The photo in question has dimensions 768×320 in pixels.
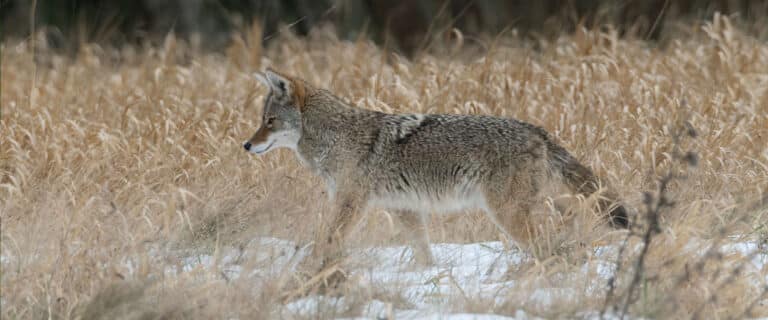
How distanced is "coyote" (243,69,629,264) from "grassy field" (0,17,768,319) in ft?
0.57

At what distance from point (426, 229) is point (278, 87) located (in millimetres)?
1204

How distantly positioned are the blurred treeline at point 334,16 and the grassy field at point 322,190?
3.13m

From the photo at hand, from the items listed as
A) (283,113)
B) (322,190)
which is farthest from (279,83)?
(322,190)

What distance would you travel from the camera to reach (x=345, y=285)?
4.71 m

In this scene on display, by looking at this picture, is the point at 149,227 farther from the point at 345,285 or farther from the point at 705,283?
the point at 705,283

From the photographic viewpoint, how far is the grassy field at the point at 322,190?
14.9ft

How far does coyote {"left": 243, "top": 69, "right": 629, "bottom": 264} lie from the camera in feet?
18.0

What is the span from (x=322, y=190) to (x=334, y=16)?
12813mm

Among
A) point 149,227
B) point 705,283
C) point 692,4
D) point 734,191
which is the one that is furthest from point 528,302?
point 692,4

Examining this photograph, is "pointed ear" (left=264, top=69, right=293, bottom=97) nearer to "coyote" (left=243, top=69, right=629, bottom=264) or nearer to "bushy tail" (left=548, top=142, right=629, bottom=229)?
"coyote" (left=243, top=69, right=629, bottom=264)

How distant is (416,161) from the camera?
5852mm

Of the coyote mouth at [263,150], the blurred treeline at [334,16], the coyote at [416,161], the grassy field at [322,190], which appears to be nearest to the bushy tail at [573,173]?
the coyote at [416,161]

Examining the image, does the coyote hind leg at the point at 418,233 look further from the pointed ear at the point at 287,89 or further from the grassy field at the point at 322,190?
the pointed ear at the point at 287,89

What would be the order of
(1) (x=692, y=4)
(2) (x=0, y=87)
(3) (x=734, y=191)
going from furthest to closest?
(1) (x=692, y=4) < (2) (x=0, y=87) < (3) (x=734, y=191)
